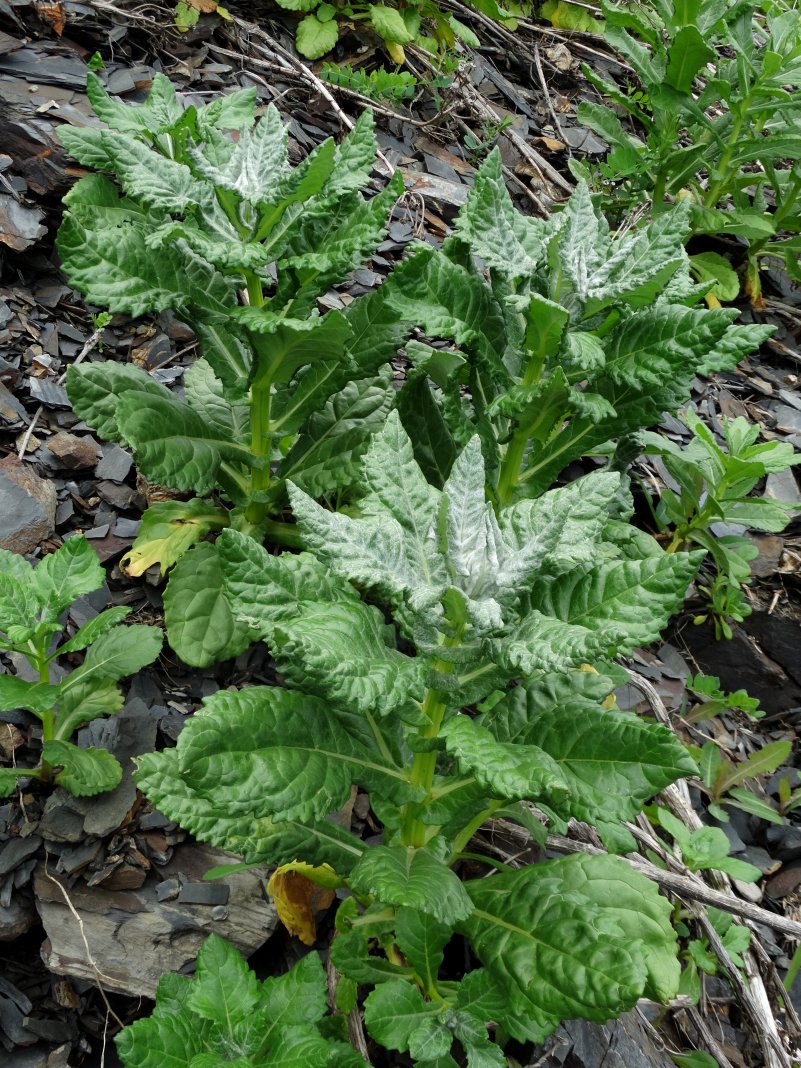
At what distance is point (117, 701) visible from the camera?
7.87ft

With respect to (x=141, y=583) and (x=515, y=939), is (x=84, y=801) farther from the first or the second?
(x=515, y=939)

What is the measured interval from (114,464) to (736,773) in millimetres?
2212

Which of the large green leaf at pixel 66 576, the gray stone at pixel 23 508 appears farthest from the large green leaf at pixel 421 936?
the gray stone at pixel 23 508

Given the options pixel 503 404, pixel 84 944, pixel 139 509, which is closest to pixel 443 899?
pixel 84 944

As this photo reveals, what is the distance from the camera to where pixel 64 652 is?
2.27m

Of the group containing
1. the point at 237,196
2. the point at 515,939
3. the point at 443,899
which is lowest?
the point at 515,939

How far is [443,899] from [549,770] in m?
0.37

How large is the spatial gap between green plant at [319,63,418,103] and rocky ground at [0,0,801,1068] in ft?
0.23

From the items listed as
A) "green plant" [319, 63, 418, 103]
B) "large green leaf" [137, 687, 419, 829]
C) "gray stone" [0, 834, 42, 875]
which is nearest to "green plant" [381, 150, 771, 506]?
"large green leaf" [137, 687, 419, 829]

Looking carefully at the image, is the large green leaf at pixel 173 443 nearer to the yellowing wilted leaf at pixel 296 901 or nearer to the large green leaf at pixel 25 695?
the large green leaf at pixel 25 695

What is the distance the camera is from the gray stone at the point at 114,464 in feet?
9.75

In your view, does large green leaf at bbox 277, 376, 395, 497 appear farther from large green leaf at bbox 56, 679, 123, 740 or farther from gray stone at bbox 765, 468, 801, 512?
gray stone at bbox 765, 468, 801, 512

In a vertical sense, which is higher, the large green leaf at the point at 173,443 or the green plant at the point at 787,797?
the large green leaf at the point at 173,443

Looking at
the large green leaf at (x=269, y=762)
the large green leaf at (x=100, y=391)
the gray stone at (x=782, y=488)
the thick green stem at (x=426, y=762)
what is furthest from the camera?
the gray stone at (x=782, y=488)
